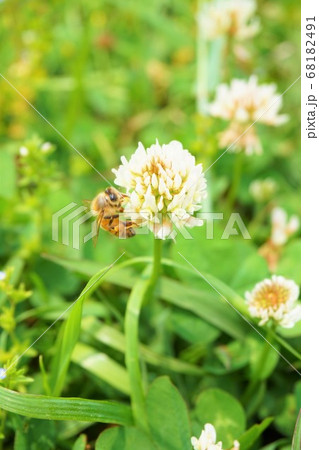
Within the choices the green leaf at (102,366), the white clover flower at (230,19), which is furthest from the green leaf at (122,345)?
the white clover flower at (230,19)

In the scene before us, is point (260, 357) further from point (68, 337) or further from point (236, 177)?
point (236, 177)

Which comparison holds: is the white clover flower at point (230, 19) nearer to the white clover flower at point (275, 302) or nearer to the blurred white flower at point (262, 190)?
the blurred white flower at point (262, 190)

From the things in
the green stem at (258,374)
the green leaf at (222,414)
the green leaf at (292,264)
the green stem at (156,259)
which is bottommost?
the green leaf at (222,414)

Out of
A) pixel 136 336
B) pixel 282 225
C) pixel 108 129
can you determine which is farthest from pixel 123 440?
pixel 108 129

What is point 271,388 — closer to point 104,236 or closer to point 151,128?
point 104,236

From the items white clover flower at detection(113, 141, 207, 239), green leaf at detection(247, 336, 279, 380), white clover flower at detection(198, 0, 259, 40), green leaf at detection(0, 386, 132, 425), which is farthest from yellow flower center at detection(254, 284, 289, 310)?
white clover flower at detection(198, 0, 259, 40)

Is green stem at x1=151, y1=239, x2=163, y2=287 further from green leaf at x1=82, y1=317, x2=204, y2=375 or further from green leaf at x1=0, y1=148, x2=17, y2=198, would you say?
green leaf at x1=0, y1=148, x2=17, y2=198
